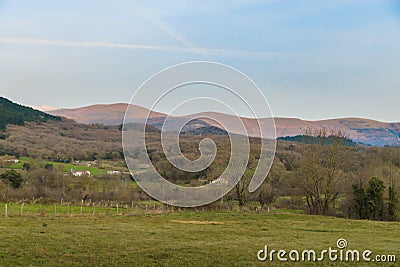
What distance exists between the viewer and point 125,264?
53.6ft

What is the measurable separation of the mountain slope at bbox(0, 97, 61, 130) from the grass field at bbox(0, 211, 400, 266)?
110m

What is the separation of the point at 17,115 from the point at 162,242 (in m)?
140

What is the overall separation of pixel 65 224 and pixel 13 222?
288 centimetres

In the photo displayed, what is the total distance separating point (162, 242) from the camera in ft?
69.2

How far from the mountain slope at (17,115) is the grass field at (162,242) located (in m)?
110

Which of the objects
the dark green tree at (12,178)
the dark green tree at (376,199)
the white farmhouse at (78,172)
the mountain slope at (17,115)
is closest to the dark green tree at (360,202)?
the dark green tree at (376,199)

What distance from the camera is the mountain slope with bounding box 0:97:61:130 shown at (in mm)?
136750

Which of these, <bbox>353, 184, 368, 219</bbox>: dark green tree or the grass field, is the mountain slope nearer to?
<bbox>353, 184, 368, 219</bbox>: dark green tree

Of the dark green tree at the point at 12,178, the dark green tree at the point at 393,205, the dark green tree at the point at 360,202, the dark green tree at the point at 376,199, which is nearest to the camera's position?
the dark green tree at the point at 393,205

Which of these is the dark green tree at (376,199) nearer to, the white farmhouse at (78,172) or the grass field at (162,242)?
the grass field at (162,242)

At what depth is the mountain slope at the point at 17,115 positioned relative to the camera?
449ft

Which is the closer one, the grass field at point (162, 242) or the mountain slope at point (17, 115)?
the grass field at point (162, 242)

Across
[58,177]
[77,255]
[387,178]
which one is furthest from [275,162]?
[77,255]

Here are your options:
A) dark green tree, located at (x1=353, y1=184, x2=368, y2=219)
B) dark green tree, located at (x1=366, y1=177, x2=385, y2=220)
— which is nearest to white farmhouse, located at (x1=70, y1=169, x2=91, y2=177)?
dark green tree, located at (x1=353, y1=184, x2=368, y2=219)
